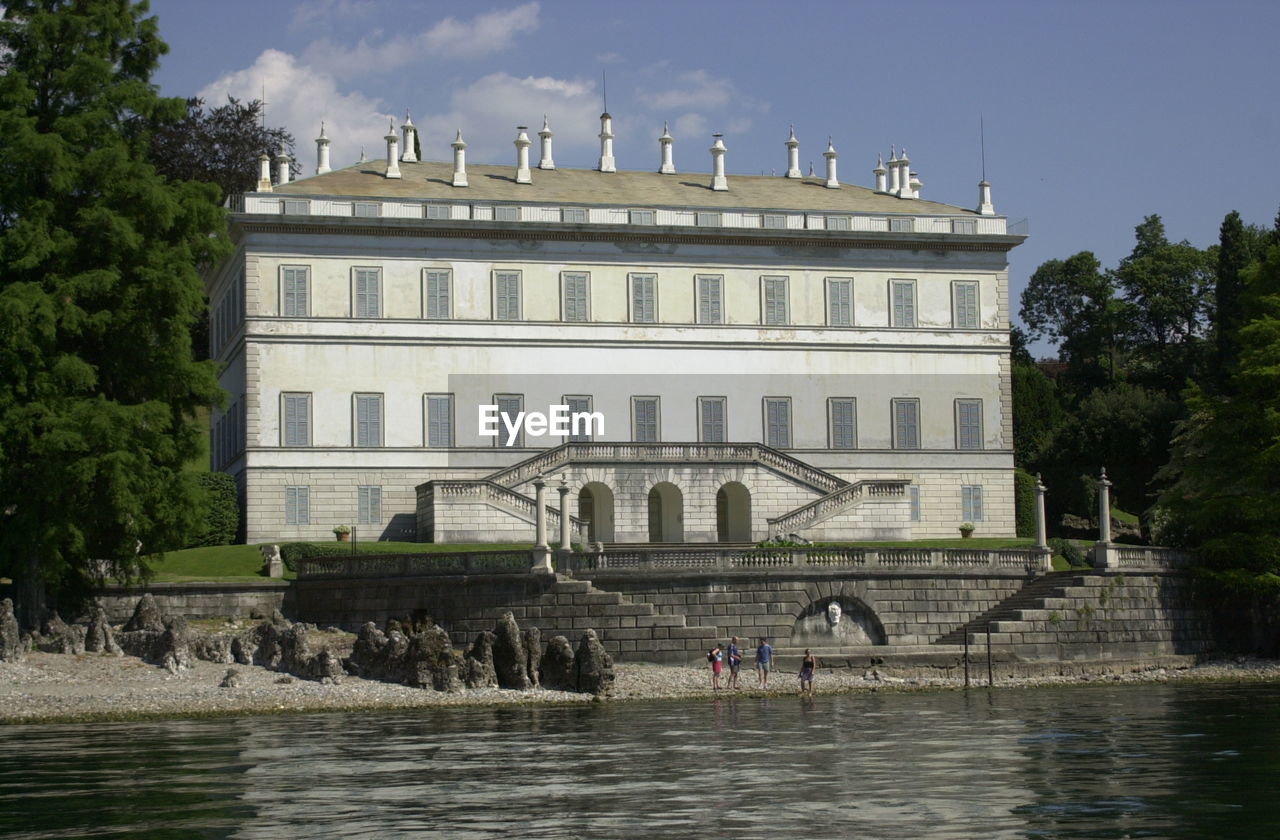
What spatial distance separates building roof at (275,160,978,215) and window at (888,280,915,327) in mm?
2491

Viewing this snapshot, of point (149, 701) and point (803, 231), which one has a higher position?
point (803, 231)

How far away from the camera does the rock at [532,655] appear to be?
36531mm

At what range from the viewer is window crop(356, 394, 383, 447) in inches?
2117

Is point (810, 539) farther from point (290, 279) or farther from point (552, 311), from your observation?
point (290, 279)

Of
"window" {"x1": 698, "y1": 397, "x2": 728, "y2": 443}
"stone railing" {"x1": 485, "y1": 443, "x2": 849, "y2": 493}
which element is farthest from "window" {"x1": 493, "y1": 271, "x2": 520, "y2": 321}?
"window" {"x1": 698, "y1": 397, "x2": 728, "y2": 443}

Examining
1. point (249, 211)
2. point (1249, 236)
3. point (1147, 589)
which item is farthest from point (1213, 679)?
point (1249, 236)

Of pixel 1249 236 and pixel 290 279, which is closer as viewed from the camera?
pixel 290 279

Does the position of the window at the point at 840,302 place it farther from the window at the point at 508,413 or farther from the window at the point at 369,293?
the window at the point at 369,293

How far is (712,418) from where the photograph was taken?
186ft

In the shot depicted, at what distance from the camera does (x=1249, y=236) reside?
2879 inches

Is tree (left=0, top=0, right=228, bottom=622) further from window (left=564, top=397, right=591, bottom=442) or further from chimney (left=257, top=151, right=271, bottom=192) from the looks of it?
window (left=564, top=397, right=591, bottom=442)

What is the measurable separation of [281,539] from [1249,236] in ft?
137

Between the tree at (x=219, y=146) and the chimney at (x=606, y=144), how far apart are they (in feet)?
39.7

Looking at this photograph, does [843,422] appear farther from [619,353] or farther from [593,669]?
[593,669]
